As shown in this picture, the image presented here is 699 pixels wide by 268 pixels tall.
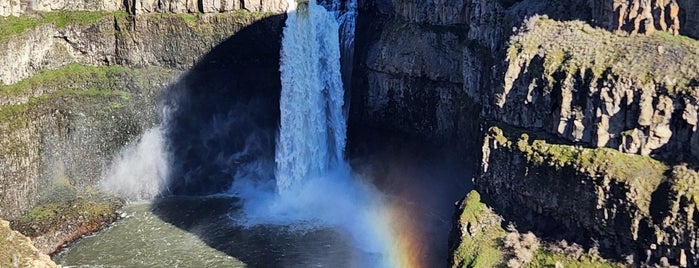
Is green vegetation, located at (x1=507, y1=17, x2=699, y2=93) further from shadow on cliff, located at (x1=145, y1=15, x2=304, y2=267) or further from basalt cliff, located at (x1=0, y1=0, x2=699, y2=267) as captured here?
shadow on cliff, located at (x1=145, y1=15, x2=304, y2=267)

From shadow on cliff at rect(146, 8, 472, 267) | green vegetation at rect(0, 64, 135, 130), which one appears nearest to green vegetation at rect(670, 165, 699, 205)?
shadow on cliff at rect(146, 8, 472, 267)

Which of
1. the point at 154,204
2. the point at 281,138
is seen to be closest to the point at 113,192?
the point at 154,204

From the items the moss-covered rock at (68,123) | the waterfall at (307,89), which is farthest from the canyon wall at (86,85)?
the waterfall at (307,89)

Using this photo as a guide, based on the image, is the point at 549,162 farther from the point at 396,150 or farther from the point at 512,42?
the point at 396,150

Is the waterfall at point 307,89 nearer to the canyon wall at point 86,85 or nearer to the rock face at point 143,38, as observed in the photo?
the canyon wall at point 86,85

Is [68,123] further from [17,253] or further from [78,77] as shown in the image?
[17,253]

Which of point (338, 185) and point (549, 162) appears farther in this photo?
point (338, 185)
